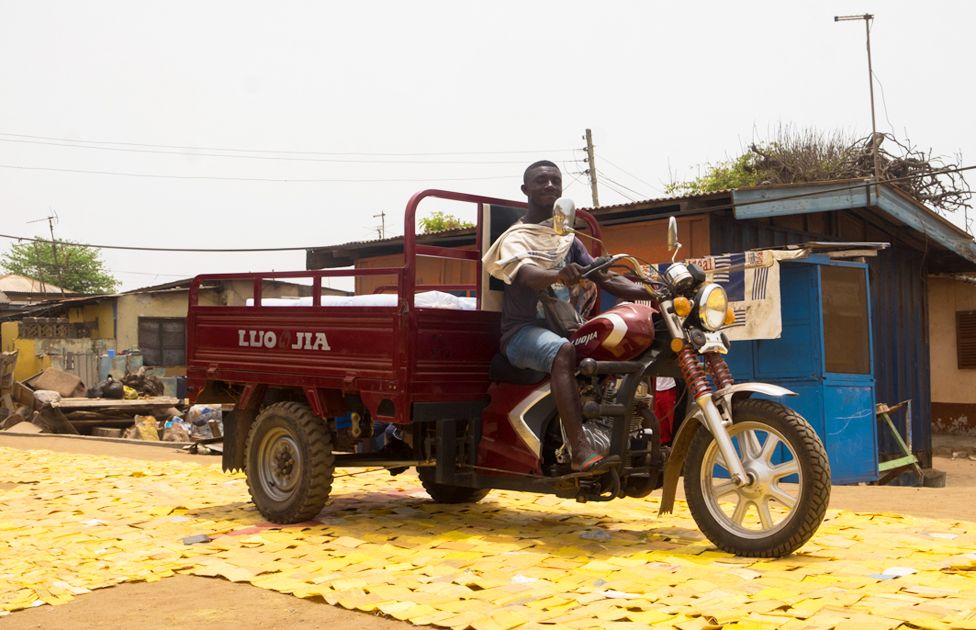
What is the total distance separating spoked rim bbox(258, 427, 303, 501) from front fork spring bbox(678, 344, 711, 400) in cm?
272

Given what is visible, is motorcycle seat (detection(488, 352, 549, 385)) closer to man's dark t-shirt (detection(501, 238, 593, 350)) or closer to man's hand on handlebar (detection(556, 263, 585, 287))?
man's dark t-shirt (detection(501, 238, 593, 350))

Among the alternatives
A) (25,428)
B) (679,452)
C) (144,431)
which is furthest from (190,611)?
(25,428)

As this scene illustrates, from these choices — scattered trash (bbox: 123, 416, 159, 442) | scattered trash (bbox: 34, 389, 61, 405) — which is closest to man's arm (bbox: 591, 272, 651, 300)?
scattered trash (bbox: 123, 416, 159, 442)

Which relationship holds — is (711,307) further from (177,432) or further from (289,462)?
(177,432)

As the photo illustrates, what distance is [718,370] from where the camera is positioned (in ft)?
16.7

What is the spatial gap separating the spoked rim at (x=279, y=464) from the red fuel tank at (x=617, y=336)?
88.0 inches

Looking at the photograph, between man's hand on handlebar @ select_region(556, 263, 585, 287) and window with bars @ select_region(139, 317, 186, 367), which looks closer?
man's hand on handlebar @ select_region(556, 263, 585, 287)

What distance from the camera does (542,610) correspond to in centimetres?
394

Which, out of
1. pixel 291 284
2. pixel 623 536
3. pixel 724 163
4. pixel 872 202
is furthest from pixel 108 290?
pixel 623 536

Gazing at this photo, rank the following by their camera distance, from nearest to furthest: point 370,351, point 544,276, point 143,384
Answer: point 544,276
point 370,351
point 143,384

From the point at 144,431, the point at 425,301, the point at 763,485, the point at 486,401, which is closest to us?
the point at 763,485

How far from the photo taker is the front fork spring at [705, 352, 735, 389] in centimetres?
505

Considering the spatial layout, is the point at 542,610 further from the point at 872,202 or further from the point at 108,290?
the point at 108,290

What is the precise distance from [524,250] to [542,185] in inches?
21.0
